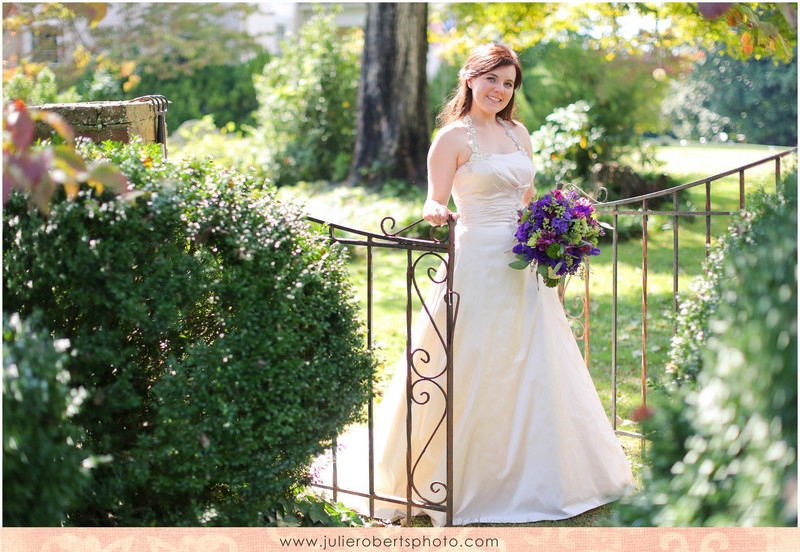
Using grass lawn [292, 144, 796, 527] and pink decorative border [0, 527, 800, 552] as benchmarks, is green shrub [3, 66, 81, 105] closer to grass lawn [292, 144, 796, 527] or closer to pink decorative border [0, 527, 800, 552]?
grass lawn [292, 144, 796, 527]

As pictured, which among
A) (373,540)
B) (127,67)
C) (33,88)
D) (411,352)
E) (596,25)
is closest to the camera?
(373,540)

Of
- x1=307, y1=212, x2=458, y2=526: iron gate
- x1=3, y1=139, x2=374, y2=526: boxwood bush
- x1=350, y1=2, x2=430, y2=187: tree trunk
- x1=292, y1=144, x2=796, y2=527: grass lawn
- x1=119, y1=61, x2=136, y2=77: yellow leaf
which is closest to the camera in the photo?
x1=3, y1=139, x2=374, y2=526: boxwood bush

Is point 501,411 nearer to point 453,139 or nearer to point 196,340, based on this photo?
point 453,139

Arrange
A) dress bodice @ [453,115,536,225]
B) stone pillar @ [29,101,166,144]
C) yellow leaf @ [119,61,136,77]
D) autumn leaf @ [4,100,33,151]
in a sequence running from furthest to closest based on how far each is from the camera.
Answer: yellow leaf @ [119,61,136,77], dress bodice @ [453,115,536,225], stone pillar @ [29,101,166,144], autumn leaf @ [4,100,33,151]

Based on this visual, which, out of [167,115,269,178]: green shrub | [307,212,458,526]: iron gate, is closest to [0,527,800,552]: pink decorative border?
[307,212,458,526]: iron gate

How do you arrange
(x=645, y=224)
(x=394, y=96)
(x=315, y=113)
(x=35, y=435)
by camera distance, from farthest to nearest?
1. (x=315, y=113)
2. (x=394, y=96)
3. (x=645, y=224)
4. (x=35, y=435)

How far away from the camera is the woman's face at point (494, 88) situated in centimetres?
368

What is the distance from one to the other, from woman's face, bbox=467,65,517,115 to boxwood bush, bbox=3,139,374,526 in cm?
130

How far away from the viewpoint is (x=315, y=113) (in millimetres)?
13008

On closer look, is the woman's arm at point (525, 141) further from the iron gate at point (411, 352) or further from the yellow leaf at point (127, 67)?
the yellow leaf at point (127, 67)

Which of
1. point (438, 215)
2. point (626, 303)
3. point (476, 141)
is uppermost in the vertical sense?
point (476, 141)

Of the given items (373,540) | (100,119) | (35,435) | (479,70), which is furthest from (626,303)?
(35,435)

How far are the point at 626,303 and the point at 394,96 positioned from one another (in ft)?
17.8

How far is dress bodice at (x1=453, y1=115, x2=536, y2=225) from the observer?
143 inches
